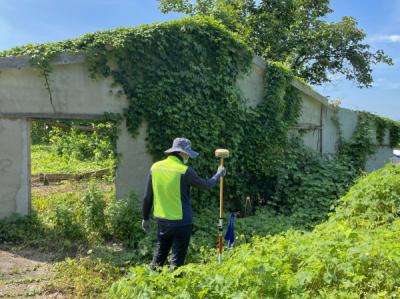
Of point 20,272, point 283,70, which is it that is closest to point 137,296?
point 20,272

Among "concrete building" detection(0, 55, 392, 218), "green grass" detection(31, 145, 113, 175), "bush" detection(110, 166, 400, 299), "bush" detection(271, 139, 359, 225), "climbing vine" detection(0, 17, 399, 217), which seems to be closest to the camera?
"bush" detection(110, 166, 400, 299)

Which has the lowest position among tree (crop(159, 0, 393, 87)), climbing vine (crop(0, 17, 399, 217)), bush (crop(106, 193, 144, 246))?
bush (crop(106, 193, 144, 246))

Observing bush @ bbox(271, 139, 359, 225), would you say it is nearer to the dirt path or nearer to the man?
the man

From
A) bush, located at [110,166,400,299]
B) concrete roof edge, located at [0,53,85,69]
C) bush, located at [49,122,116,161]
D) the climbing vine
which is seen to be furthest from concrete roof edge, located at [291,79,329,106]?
bush, located at [49,122,116,161]

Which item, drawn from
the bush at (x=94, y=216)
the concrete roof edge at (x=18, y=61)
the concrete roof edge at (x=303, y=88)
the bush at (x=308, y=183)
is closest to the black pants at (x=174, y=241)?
the bush at (x=94, y=216)

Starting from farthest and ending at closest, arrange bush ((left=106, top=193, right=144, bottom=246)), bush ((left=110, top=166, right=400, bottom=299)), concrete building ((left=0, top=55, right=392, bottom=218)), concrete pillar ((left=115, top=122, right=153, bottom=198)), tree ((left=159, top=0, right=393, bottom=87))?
1. tree ((left=159, top=0, right=393, bottom=87))
2. concrete pillar ((left=115, top=122, right=153, bottom=198))
3. concrete building ((left=0, top=55, right=392, bottom=218))
4. bush ((left=106, top=193, right=144, bottom=246))
5. bush ((left=110, top=166, right=400, bottom=299))

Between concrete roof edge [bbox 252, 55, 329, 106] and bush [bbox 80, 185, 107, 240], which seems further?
concrete roof edge [bbox 252, 55, 329, 106]

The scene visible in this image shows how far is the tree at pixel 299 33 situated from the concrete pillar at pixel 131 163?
45.1ft

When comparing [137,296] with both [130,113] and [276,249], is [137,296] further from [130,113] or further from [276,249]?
[130,113]

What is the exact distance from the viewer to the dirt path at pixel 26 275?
5750 millimetres

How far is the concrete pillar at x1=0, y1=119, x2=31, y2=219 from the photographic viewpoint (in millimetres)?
8297

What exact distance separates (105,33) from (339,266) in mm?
6454

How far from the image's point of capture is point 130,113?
8.66m

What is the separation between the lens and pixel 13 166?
8359 mm
